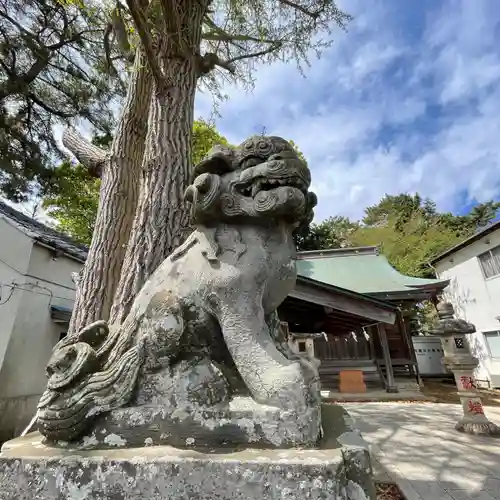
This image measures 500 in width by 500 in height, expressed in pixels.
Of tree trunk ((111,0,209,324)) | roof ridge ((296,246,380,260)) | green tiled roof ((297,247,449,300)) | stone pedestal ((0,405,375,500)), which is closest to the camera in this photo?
stone pedestal ((0,405,375,500))

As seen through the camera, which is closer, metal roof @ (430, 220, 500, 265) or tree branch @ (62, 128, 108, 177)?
tree branch @ (62, 128, 108, 177)

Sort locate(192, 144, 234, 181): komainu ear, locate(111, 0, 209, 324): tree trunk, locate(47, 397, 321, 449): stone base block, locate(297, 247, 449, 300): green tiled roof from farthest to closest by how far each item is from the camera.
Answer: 1. locate(297, 247, 449, 300): green tiled roof
2. locate(111, 0, 209, 324): tree trunk
3. locate(192, 144, 234, 181): komainu ear
4. locate(47, 397, 321, 449): stone base block

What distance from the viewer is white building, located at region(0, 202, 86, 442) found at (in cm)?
539

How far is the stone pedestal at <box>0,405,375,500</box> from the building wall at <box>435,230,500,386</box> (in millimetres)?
11256

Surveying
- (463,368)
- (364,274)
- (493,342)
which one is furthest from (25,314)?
(493,342)

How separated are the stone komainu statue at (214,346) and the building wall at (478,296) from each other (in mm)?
11014

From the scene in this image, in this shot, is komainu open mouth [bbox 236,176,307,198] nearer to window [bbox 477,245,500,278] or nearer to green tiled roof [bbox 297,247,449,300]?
green tiled roof [bbox 297,247,449,300]

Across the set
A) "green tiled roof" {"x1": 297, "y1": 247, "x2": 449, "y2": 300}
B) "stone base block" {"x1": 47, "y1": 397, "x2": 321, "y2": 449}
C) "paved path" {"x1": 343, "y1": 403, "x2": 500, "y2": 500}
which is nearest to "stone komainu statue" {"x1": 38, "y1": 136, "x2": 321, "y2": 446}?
"stone base block" {"x1": 47, "y1": 397, "x2": 321, "y2": 449}

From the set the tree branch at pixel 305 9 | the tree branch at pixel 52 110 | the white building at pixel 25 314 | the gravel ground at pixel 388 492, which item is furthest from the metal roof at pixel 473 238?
the white building at pixel 25 314

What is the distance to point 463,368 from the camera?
4.64 m

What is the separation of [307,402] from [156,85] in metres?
3.02

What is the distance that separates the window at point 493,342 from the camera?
9781mm

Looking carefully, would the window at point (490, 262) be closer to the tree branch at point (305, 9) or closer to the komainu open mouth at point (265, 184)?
the tree branch at point (305, 9)

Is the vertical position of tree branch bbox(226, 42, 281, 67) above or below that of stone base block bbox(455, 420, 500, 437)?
above
